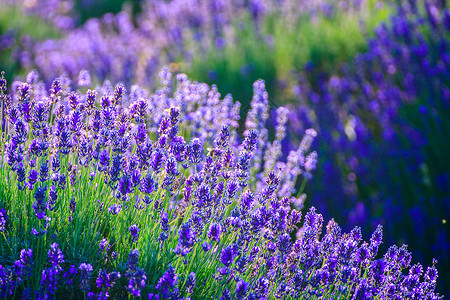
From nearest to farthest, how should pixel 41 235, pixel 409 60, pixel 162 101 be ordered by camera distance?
1. pixel 41 235
2. pixel 162 101
3. pixel 409 60

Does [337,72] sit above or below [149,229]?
above

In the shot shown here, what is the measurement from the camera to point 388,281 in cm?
210

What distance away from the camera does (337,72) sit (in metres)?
5.54

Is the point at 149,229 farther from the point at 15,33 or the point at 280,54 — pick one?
the point at 15,33

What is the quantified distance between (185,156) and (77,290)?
0.68 meters

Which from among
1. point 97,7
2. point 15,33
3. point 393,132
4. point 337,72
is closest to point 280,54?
point 337,72

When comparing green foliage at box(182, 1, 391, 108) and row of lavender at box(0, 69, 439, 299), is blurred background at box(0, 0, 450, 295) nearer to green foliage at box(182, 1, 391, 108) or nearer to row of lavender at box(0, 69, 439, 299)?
green foliage at box(182, 1, 391, 108)

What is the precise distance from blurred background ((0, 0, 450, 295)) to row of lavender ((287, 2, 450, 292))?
10 millimetres

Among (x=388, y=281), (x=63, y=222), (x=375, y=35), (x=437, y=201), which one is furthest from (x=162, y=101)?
(x=375, y=35)

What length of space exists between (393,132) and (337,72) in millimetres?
1572

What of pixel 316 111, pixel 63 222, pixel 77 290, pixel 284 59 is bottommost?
pixel 77 290

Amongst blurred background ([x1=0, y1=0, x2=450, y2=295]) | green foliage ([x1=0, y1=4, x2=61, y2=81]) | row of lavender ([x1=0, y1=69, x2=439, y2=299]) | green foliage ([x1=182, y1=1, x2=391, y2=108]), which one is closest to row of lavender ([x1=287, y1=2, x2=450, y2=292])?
blurred background ([x1=0, y1=0, x2=450, y2=295])

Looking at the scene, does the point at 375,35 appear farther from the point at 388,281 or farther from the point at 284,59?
the point at 388,281

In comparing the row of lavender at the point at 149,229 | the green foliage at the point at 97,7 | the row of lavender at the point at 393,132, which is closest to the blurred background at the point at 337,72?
the row of lavender at the point at 393,132
